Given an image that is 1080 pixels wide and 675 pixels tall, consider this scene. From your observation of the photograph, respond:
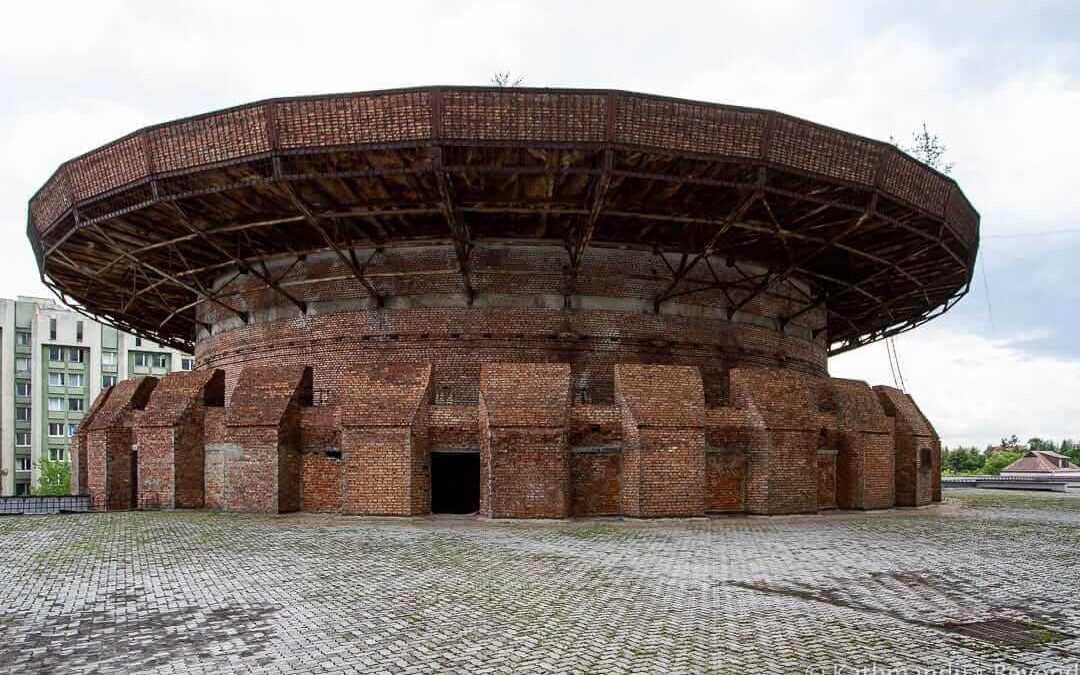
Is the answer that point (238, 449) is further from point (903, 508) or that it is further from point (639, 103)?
point (903, 508)

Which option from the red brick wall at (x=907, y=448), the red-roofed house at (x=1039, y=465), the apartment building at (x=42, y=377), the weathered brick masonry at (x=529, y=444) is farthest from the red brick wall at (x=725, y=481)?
the apartment building at (x=42, y=377)

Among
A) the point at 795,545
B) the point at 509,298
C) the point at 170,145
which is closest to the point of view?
the point at 795,545

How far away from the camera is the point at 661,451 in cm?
1340

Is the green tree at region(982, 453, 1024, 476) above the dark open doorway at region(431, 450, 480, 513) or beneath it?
beneath

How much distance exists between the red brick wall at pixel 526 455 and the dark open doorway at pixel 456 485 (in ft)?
10.5

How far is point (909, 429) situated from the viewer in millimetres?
18078

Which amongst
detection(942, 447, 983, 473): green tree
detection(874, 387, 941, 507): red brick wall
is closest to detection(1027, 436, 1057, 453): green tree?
detection(942, 447, 983, 473): green tree

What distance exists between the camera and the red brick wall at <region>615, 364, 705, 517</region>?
1329 cm

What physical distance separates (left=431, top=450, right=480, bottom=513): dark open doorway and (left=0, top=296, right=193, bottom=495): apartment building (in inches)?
1853

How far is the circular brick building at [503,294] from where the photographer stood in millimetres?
12586

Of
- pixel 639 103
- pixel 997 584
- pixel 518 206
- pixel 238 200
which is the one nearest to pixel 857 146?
pixel 639 103

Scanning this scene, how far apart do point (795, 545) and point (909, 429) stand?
9.42m

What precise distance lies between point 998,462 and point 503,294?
62.5m

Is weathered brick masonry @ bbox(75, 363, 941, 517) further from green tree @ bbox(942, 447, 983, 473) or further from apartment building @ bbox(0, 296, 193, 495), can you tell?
green tree @ bbox(942, 447, 983, 473)
